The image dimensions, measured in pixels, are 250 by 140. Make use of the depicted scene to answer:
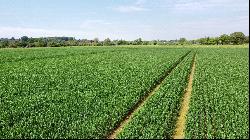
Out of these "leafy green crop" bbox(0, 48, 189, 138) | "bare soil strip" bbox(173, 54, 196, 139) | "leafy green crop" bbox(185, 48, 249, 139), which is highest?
"leafy green crop" bbox(0, 48, 189, 138)

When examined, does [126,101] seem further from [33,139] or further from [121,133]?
[33,139]

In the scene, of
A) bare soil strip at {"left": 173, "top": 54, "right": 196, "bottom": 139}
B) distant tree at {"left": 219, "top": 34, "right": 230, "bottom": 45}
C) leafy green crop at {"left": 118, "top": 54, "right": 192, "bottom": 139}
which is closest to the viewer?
leafy green crop at {"left": 118, "top": 54, "right": 192, "bottom": 139}

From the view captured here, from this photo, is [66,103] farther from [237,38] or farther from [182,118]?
[237,38]

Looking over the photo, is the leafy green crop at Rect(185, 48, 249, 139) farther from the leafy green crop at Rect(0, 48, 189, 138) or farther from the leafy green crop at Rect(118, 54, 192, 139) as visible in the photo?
the leafy green crop at Rect(0, 48, 189, 138)

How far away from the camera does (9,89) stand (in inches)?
1006

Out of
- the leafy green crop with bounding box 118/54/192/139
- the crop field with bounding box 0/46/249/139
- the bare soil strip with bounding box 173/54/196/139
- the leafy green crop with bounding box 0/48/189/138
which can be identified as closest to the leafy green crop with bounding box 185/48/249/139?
the crop field with bounding box 0/46/249/139

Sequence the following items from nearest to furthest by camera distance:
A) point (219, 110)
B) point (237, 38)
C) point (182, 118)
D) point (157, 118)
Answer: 1. point (157, 118)
2. point (182, 118)
3. point (219, 110)
4. point (237, 38)

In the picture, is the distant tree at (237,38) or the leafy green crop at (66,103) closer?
the leafy green crop at (66,103)

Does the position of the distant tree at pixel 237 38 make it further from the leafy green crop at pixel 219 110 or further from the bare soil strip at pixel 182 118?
the bare soil strip at pixel 182 118

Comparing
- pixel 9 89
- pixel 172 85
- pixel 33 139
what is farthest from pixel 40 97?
pixel 172 85

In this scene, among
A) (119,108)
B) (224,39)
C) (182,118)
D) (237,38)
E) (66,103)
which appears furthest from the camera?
(237,38)

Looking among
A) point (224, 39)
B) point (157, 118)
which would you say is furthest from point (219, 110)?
point (224, 39)

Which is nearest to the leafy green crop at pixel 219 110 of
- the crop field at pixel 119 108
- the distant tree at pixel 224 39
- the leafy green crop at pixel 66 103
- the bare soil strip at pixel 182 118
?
the crop field at pixel 119 108

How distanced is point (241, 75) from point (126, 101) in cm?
1789
